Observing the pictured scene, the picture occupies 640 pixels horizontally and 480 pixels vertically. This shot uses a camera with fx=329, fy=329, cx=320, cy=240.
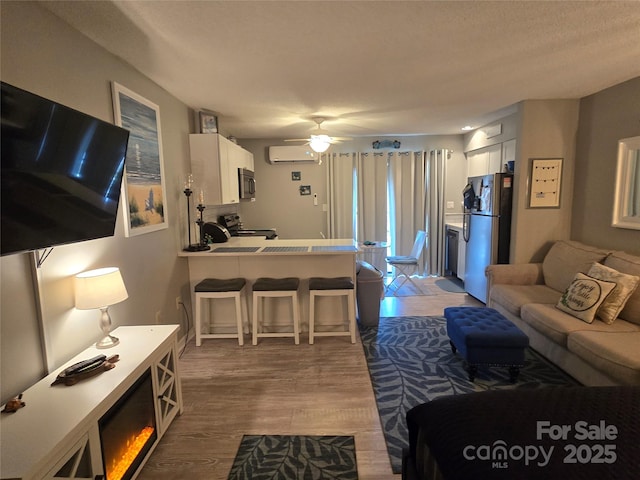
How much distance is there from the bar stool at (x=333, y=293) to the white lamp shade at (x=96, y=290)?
5.71 feet

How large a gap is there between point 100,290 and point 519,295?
349 cm

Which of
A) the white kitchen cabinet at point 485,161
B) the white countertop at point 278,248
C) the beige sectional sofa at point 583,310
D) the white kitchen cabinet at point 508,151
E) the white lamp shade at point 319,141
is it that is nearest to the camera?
the beige sectional sofa at point 583,310

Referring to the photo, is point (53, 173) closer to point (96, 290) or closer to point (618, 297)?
point (96, 290)

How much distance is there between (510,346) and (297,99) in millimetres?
2900

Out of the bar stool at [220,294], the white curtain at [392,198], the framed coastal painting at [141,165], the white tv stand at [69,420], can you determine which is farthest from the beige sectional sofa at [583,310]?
the framed coastal painting at [141,165]

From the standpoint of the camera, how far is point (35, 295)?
1.60m

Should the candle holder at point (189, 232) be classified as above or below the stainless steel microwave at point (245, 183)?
below

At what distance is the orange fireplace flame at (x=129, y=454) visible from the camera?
1.56 meters

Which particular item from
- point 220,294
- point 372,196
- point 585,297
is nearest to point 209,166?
point 220,294

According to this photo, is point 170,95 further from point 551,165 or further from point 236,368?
point 551,165

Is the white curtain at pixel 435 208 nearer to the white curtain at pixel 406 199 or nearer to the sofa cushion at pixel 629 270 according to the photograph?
the white curtain at pixel 406 199

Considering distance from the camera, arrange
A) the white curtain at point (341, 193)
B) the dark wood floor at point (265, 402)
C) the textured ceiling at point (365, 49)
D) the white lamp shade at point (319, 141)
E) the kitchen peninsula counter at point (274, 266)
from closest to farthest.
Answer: the textured ceiling at point (365, 49) → the dark wood floor at point (265, 402) → the kitchen peninsula counter at point (274, 266) → the white lamp shade at point (319, 141) → the white curtain at point (341, 193)

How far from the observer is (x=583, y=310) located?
2.60 m

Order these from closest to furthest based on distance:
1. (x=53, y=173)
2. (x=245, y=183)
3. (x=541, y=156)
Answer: (x=53, y=173)
(x=541, y=156)
(x=245, y=183)
